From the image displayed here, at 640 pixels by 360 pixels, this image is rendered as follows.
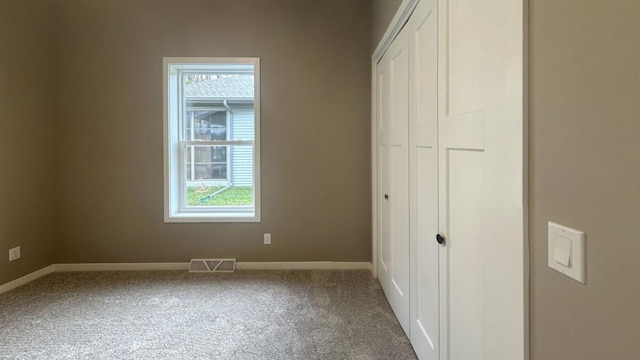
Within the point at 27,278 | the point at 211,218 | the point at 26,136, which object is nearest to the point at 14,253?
the point at 27,278

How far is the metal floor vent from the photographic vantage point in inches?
123

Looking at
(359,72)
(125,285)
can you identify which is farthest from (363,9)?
(125,285)

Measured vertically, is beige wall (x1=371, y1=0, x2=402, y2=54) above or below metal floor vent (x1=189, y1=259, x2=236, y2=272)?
above

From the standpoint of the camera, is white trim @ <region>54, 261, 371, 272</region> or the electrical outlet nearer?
the electrical outlet

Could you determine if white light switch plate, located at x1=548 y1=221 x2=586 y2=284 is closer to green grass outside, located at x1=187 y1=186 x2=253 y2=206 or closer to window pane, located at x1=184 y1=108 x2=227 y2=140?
green grass outside, located at x1=187 y1=186 x2=253 y2=206

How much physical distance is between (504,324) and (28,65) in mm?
4013

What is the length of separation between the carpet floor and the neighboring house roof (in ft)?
6.14

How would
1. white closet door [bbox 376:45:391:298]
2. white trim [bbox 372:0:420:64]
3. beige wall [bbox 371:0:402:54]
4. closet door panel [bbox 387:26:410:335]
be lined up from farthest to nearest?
white closet door [bbox 376:45:391:298] < beige wall [bbox 371:0:402:54] < closet door panel [bbox 387:26:410:335] < white trim [bbox 372:0:420:64]

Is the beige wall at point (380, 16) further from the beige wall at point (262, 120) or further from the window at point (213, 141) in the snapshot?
the window at point (213, 141)

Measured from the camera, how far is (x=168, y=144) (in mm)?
3146

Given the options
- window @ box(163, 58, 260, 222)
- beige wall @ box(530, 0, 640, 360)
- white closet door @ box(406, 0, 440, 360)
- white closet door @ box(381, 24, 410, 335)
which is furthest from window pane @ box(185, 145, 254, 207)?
beige wall @ box(530, 0, 640, 360)

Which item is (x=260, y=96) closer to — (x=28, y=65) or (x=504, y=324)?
(x=28, y=65)

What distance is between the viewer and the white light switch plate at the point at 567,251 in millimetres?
612

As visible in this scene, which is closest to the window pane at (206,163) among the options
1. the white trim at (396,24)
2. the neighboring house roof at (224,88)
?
the neighboring house roof at (224,88)
